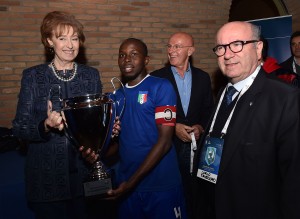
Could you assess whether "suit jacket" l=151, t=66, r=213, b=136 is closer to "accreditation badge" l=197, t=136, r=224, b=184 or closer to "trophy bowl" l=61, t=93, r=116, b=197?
"accreditation badge" l=197, t=136, r=224, b=184

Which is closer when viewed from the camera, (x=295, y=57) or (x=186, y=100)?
(x=186, y=100)

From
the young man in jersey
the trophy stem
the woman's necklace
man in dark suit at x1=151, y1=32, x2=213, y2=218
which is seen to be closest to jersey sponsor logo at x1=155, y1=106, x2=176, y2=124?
the young man in jersey

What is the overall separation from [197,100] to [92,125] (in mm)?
1689

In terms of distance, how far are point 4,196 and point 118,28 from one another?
305cm

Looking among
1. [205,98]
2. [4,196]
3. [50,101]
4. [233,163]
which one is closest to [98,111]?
[50,101]

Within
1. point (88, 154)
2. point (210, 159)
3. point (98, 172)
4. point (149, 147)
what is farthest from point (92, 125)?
point (210, 159)

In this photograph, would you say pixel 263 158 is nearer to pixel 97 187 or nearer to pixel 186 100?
pixel 97 187

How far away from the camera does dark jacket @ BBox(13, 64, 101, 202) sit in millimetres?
1835

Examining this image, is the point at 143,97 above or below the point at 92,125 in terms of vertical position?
above

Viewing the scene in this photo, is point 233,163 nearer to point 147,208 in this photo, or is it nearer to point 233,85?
point 233,85

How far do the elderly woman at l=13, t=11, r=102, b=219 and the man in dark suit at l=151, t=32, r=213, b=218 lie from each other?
1303 mm

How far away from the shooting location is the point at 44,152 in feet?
6.06

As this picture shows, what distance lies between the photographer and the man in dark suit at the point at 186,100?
2.97 meters

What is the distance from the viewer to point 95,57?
4.59 m
